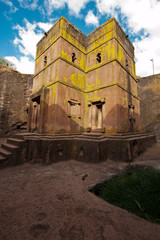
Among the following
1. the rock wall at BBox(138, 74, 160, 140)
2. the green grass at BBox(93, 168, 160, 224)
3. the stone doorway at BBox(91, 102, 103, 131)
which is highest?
the rock wall at BBox(138, 74, 160, 140)

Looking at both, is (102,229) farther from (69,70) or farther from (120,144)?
(69,70)

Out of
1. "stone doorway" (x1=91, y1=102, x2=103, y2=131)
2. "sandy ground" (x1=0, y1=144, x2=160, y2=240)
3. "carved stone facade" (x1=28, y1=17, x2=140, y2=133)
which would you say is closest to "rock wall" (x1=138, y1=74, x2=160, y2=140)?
"carved stone facade" (x1=28, y1=17, x2=140, y2=133)

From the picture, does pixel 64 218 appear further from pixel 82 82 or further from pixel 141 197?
pixel 82 82

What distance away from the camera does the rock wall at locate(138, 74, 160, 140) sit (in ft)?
52.4

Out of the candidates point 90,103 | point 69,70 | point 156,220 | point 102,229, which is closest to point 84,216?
point 102,229

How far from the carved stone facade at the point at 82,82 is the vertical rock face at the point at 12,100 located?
440 centimetres

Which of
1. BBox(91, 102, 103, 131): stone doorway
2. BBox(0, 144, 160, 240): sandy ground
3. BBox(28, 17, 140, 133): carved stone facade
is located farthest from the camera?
BBox(91, 102, 103, 131): stone doorway

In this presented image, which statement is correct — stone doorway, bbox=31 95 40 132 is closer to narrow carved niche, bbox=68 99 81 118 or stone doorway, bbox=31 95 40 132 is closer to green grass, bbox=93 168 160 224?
narrow carved niche, bbox=68 99 81 118

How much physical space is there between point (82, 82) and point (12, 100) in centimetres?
809

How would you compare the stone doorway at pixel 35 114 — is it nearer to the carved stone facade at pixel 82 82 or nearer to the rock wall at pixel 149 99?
the carved stone facade at pixel 82 82

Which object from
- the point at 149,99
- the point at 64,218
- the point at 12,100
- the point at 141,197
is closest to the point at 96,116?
the point at 141,197

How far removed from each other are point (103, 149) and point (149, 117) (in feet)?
48.1

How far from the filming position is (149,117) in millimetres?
16375

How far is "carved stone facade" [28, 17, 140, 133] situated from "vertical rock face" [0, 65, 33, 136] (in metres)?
4.40
